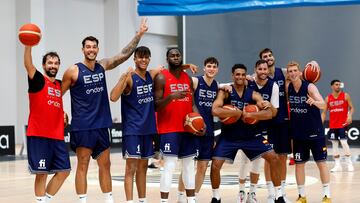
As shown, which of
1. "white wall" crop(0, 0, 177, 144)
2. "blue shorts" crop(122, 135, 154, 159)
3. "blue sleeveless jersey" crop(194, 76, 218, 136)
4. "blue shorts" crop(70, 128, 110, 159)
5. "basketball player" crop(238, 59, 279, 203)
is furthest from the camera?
"white wall" crop(0, 0, 177, 144)

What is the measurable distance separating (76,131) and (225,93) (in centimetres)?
235

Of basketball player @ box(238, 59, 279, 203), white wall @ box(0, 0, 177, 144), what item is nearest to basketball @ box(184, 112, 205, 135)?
basketball player @ box(238, 59, 279, 203)

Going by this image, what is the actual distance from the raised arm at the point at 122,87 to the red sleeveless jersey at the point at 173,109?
1.93ft

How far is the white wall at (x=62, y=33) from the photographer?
27.3 meters

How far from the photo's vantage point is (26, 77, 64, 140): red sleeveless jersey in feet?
27.1

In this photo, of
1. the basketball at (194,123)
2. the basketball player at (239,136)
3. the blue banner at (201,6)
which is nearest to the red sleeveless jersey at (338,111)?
the basketball player at (239,136)

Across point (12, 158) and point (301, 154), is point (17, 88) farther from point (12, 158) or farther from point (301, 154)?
point (301, 154)

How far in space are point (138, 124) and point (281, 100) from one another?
2647 millimetres

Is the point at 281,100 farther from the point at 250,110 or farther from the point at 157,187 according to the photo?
the point at 157,187

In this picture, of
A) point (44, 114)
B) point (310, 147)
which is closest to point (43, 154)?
point (44, 114)

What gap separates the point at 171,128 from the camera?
9266 mm

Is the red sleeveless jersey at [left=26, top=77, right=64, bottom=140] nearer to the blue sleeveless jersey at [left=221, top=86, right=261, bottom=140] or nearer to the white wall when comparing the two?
the blue sleeveless jersey at [left=221, top=86, right=261, bottom=140]

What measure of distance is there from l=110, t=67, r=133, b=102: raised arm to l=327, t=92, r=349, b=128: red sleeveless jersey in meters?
9.31

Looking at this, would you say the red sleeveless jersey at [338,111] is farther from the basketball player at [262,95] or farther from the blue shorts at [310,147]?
the basketball player at [262,95]
